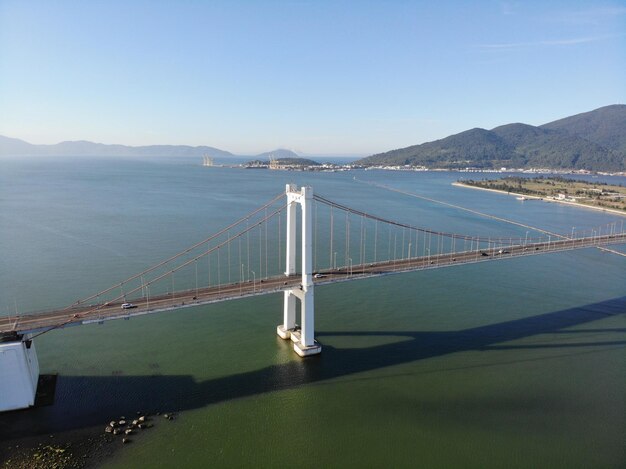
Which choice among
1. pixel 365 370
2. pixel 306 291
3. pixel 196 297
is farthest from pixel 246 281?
pixel 365 370

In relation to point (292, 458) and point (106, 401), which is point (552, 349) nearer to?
point (292, 458)

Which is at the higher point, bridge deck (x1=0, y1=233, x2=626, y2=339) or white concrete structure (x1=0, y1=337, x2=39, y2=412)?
bridge deck (x1=0, y1=233, x2=626, y2=339)

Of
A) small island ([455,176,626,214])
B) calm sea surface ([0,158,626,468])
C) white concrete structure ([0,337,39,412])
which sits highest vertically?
small island ([455,176,626,214])

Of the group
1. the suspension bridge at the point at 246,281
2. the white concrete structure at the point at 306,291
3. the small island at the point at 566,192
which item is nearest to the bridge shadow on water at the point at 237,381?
the white concrete structure at the point at 306,291

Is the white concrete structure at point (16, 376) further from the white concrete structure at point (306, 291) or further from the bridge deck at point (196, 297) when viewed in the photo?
the white concrete structure at point (306, 291)

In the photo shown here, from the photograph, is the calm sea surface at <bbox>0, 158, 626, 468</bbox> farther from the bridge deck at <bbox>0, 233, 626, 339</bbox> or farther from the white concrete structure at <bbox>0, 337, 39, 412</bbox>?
the bridge deck at <bbox>0, 233, 626, 339</bbox>

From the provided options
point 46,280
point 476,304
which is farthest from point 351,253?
point 46,280

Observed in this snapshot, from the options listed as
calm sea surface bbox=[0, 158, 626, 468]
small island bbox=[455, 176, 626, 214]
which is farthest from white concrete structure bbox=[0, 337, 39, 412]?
small island bbox=[455, 176, 626, 214]
